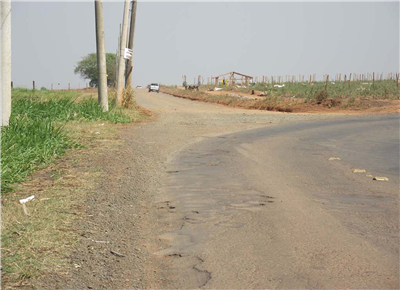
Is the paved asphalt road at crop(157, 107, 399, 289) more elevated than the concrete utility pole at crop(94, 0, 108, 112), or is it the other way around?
the concrete utility pole at crop(94, 0, 108, 112)

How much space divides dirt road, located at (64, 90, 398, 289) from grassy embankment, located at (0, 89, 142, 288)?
277mm

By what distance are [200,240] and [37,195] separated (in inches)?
104

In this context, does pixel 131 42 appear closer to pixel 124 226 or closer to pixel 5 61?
pixel 5 61

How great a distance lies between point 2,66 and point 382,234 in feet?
28.0

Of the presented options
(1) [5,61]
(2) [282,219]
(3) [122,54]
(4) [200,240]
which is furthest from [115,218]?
(3) [122,54]

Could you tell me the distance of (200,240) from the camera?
17.1 ft

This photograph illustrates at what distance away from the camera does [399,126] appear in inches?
766

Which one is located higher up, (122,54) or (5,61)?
(122,54)

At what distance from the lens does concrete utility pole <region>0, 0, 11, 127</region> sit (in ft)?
35.7

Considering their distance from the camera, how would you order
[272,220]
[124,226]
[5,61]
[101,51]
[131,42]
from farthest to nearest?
[131,42] → [101,51] → [5,61] → [272,220] → [124,226]

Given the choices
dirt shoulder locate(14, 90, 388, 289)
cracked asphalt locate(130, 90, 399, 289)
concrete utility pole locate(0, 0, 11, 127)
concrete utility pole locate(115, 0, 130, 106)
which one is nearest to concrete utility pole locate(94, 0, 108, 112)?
concrete utility pole locate(115, 0, 130, 106)

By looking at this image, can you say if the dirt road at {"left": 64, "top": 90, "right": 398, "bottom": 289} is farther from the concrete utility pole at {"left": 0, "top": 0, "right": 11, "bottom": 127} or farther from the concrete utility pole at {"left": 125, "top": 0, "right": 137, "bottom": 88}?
the concrete utility pole at {"left": 125, "top": 0, "right": 137, "bottom": 88}

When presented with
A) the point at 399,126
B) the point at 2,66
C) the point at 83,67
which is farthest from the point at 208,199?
the point at 83,67

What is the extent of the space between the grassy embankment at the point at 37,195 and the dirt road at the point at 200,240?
0.28m
